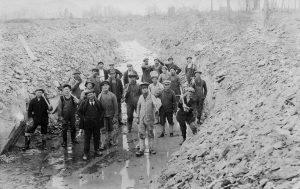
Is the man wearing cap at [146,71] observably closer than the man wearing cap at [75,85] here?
No

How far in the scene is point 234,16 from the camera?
84.4ft

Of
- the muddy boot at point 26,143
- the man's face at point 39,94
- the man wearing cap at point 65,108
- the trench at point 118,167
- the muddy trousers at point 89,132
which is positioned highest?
the man's face at point 39,94

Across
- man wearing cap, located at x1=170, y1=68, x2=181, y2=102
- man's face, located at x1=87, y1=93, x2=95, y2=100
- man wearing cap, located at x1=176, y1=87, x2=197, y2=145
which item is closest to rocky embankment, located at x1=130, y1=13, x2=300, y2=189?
man wearing cap, located at x1=176, y1=87, x2=197, y2=145

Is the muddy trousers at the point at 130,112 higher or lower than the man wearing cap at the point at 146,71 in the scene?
lower

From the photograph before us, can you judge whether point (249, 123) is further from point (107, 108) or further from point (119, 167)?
point (107, 108)

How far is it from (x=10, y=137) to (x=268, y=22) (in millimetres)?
15473

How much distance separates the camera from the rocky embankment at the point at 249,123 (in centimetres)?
533

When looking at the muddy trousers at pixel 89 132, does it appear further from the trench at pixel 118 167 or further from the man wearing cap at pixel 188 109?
the man wearing cap at pixel 188 109

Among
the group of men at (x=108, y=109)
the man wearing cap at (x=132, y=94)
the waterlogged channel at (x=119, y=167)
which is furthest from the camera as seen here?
the man wearing cap at (x=132, y=94)

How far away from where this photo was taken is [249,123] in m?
7.26

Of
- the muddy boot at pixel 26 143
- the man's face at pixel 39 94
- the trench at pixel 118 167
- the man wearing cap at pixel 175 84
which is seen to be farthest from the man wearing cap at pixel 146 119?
the muddy boot at pixel 26 143

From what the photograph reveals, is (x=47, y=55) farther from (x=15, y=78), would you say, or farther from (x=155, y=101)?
(x=155, y=101)

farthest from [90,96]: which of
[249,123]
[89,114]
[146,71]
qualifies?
[146,71]

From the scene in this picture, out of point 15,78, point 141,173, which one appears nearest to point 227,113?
point 141,173
